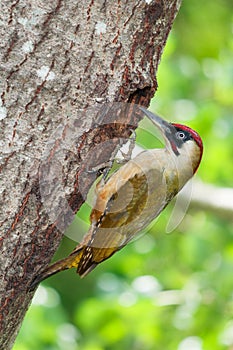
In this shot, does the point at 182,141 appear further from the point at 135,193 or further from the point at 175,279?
the point at 175,279

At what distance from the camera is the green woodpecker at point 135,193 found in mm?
3965

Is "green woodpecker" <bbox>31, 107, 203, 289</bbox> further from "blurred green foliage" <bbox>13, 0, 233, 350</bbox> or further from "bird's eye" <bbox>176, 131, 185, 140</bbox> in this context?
"blurred green foliage" <bbox>13, 0, 233, 350</bbox>

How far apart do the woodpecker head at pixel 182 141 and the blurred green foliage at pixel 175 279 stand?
6.64ft

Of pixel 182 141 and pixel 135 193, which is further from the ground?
pixel 182 141

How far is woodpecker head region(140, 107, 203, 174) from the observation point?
13.4 ft

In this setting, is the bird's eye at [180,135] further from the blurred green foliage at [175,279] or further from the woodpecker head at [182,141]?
the blurred green foliage at [175,279]

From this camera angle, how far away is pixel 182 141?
13.5 ft

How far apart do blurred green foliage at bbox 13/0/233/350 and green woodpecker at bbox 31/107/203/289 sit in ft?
6.06

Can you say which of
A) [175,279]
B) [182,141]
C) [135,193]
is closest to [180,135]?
[182,141]

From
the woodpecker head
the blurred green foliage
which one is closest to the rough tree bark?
the woodpecker head

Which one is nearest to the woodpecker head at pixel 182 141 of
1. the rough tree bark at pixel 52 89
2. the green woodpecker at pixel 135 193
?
the green woodpecker at pixel 135 193

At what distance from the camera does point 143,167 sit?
4.10 metres

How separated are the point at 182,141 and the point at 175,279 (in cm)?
300

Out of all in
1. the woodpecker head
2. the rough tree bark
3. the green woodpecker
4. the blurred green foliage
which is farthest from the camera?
the blurred green foliage
